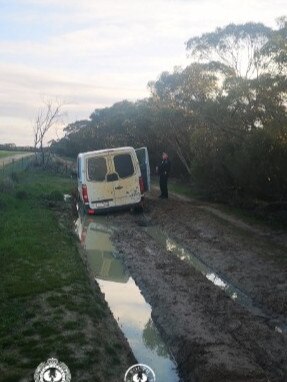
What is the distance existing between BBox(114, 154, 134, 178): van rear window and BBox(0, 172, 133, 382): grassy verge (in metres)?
4.79

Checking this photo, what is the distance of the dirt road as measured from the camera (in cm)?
628

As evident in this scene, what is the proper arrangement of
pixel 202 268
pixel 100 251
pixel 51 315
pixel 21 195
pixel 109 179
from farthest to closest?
pixel 21 195 < pixel 109 179 < pixel 100 251 < pixel 202 268 < pixel 51 315

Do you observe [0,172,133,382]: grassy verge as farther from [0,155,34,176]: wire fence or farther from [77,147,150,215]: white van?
[0,155,34,176]: wire fence

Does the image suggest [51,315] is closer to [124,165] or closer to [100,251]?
[100,251]

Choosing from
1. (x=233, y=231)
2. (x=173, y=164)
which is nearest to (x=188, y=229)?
(x=233, y=231)

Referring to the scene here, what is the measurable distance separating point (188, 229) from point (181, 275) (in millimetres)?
5740

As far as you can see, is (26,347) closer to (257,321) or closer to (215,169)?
(257,321)

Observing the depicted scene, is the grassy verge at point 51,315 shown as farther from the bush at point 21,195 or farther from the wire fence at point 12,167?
the wire fence at point 12,167

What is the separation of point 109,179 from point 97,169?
532mm

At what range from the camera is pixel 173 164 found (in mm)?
38594

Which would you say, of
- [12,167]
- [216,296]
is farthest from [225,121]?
[12,167]

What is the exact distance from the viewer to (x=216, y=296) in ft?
29.2

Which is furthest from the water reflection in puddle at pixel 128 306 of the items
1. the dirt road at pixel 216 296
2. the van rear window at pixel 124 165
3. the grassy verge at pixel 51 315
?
the van rear window at pixel 124 165

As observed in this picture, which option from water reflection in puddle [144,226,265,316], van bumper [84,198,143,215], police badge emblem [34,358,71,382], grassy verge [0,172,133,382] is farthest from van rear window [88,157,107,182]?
police badge emblem [34,358,71,382]
